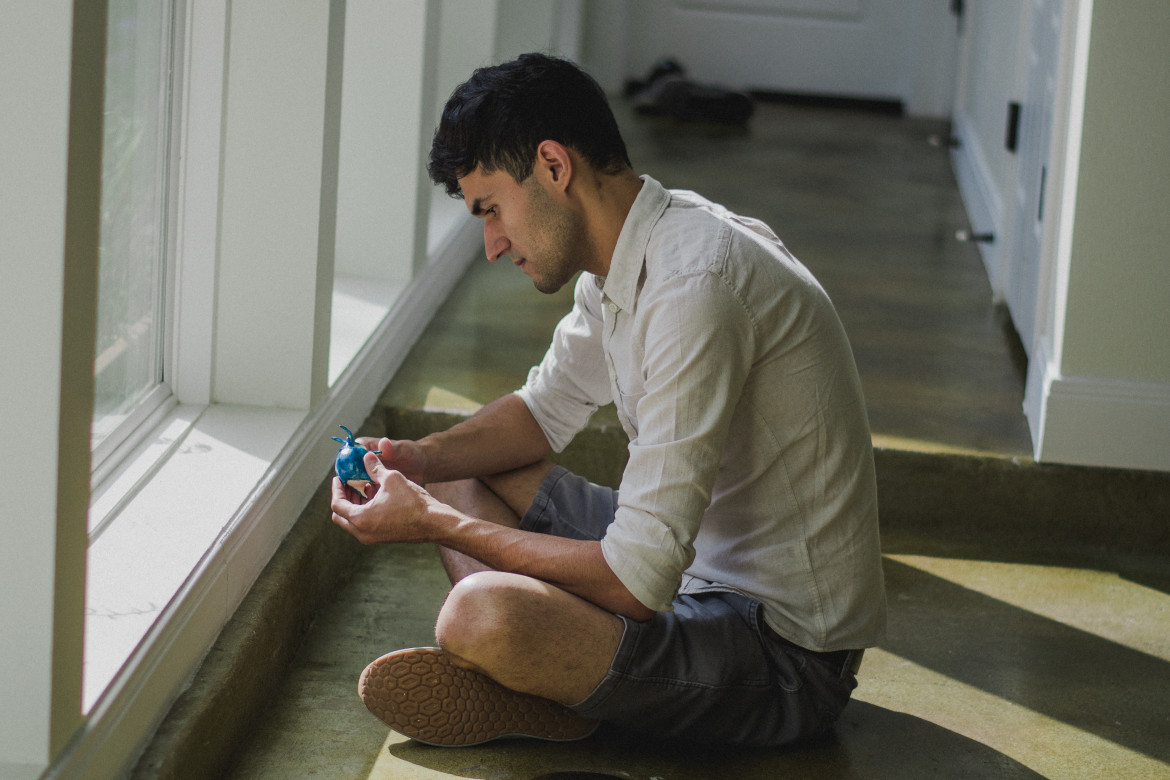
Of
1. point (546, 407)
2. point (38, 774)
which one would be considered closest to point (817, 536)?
point (546, 407)

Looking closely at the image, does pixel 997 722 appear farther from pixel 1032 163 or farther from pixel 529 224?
pixel 1032 163

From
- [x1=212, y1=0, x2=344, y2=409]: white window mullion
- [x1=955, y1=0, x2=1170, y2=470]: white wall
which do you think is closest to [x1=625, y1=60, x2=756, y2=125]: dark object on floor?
[x1=955, y1=0, x2=1170, y2=470]: white wall

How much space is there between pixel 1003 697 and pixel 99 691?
52.9 inches

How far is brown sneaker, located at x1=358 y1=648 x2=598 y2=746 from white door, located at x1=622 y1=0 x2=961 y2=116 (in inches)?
211

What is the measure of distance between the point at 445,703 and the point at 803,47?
5558 mm

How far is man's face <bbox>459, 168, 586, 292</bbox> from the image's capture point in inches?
65.2

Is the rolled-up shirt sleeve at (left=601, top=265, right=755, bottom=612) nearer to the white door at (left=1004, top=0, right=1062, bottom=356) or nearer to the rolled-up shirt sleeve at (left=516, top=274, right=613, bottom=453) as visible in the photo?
the rolled-up shirt sleeve at (left=516, top=274, right=613, bottom=453)

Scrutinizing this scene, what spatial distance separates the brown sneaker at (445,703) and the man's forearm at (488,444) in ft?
1.24

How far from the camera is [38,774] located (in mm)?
1252

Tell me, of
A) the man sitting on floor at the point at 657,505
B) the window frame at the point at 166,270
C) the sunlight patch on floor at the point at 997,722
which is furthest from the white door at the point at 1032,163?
the window frame at the point at 166,270

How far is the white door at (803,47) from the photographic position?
6484 mm

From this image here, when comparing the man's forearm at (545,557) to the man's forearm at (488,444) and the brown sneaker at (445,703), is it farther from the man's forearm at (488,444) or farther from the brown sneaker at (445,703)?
the man's forearm at (488,444)

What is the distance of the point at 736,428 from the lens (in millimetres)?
1668

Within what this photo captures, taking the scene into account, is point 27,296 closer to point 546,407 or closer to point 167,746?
point 167,746
